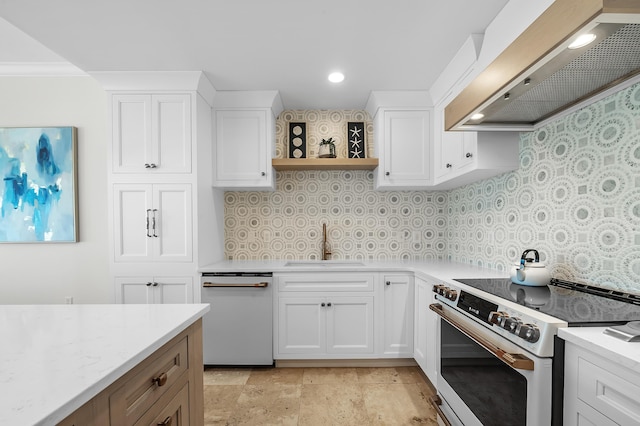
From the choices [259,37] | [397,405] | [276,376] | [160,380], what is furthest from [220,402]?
[259,37]

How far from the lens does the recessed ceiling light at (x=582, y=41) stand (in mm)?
927

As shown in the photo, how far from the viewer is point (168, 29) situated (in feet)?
6.15

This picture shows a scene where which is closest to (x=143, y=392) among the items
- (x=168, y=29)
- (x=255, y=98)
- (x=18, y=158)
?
(x=168, y=29)

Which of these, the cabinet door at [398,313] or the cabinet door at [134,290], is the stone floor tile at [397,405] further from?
the cabinet door at [134,290]

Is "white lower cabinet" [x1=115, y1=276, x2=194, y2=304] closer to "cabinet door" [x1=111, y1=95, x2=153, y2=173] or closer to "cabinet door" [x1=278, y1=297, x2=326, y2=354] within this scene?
"cabinet door" [x1=278, y1=297, x2=326, y2=354]

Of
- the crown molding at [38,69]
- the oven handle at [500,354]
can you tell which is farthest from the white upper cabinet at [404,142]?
the crown molding at [38,69]

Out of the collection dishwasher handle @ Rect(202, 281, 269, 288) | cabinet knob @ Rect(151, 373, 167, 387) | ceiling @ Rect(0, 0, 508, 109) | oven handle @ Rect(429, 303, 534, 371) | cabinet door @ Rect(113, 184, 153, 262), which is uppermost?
ceiling @ Rect(0, 0, 508, 109)

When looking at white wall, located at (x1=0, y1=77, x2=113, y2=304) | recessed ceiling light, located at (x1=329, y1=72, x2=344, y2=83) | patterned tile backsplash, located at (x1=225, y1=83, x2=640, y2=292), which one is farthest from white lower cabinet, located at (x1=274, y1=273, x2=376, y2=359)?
white wall, located at (x1=0, y1=77, x2=113, y2=304)

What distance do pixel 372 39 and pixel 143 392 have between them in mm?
2174

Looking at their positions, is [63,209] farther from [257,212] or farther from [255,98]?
[255,98]

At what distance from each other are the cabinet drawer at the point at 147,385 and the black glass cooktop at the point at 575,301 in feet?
4.48

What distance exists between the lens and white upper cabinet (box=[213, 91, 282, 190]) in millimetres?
2803

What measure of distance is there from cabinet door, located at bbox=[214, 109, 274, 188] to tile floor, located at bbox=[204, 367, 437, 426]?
1652 millimetres

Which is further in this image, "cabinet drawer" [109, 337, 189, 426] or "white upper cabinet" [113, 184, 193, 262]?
"white upper cabinet" [113, 184, 193, 262]
